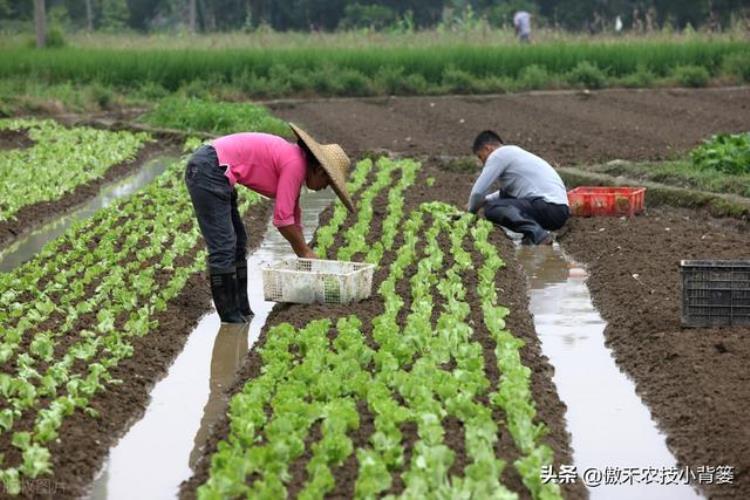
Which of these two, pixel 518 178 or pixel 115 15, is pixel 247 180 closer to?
pixel 518 178

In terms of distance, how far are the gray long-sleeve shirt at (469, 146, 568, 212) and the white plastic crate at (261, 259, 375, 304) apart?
9.89 feet

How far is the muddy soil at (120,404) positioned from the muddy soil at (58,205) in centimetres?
343

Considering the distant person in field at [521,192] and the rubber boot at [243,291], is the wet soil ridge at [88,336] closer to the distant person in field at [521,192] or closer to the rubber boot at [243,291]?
the rubber boot at [243,291]

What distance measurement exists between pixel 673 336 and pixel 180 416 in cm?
300

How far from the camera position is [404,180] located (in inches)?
648

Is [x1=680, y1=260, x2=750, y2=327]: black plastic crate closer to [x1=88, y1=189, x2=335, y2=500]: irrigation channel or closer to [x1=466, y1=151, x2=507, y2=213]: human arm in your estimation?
[x1=88, y1=189, x2=335, y2=500]: irrigation channel

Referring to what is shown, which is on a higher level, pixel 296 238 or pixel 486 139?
pixel 486 139

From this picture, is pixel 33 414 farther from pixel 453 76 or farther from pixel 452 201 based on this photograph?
pixel 453 76

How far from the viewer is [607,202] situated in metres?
13.6

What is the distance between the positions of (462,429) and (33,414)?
2.12 meters

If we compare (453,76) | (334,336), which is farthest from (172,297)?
(453,76)

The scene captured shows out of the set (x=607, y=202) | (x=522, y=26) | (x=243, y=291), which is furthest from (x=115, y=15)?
(x=243, y=291)

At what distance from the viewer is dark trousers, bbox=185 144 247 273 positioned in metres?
9.34

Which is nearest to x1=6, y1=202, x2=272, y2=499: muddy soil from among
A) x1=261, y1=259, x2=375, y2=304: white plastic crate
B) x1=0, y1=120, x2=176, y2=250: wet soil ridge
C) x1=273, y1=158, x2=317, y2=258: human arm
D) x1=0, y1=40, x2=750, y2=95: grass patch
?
x1=261, y1=259, x2=375, y2=304: white plastic crate
